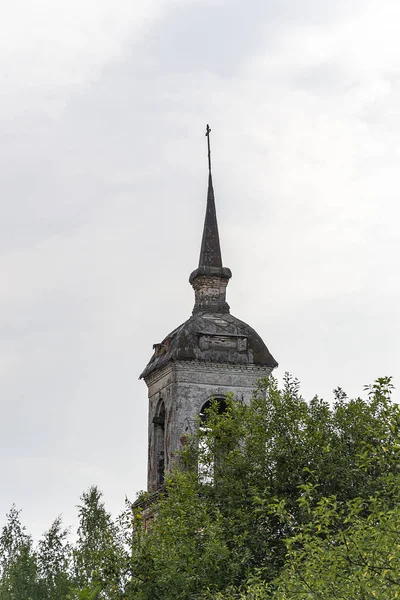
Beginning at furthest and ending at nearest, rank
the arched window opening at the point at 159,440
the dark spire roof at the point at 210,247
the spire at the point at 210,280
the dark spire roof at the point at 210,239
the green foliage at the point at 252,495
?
the dark spire roof at the point at 210,239, the dark spire roof at the point at 210,247, the spire at the point at 210,280, the arched window opening at the point at 159,440, the green foliage at the point at 252,495

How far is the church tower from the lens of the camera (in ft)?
125

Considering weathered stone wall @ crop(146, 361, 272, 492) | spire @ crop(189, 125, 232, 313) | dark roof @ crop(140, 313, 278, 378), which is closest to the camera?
weathered stone wall @ crop(146, 361, 272, 492)

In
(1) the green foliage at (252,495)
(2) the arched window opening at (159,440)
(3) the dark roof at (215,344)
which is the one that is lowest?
(1) the green foliage at (252,495)

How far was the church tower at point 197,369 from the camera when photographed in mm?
37969

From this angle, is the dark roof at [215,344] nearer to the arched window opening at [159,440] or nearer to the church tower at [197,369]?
the church tower at [197,369]

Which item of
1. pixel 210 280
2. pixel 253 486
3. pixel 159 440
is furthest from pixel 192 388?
pixel 253 486

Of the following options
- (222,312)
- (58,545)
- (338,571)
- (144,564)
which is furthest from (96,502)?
(338,571)

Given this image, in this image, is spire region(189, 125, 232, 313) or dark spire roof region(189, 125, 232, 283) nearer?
spire region(189, 125, 232, 313)

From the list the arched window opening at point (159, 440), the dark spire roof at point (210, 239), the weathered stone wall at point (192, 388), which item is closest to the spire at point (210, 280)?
the dark spire roof at point (210, 239)

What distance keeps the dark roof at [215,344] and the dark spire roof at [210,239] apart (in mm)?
2301

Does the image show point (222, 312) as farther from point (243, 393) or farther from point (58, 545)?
point (58, 545)

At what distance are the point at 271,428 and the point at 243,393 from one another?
8.81m

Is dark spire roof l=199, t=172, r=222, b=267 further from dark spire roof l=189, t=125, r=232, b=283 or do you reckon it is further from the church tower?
the church tower

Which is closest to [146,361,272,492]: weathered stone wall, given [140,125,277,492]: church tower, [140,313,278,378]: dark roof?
[140,125,277,492]: church tower
